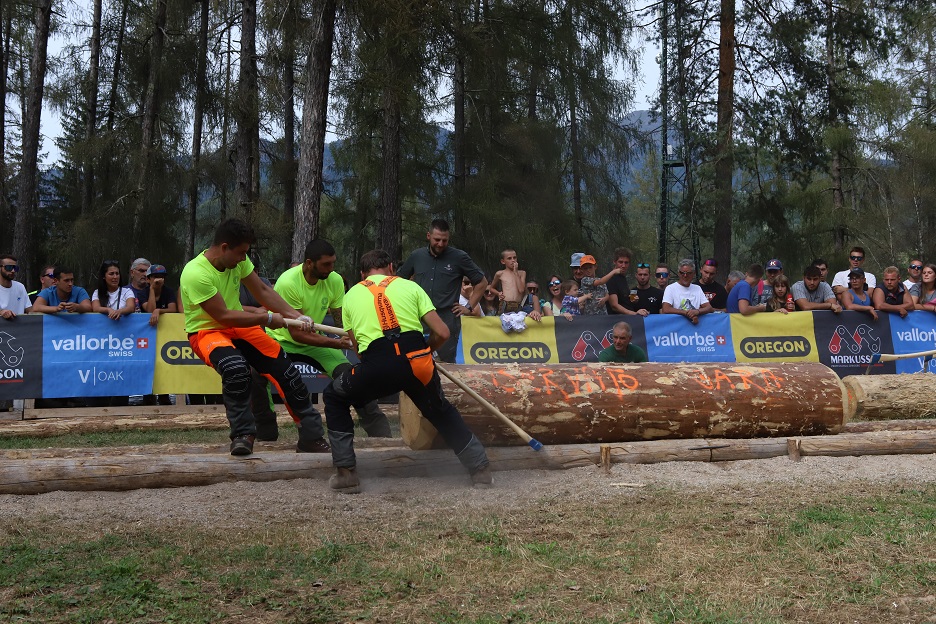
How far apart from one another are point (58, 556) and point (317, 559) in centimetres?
131

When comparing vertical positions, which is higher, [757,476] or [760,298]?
[760,298]

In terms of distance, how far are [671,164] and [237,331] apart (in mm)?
13983

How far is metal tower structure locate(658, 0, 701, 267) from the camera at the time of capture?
17.7 meters

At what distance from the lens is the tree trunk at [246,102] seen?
17.1 m

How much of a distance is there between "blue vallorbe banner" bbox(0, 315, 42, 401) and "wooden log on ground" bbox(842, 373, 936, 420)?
8.74 metres

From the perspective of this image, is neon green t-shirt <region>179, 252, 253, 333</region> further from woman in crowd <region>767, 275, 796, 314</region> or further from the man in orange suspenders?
woman in crowd <region>767, 275, 796, 314</region>

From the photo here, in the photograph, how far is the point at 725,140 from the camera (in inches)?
667

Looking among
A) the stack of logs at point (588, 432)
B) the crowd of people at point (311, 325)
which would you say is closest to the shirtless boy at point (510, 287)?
the crowd of people at point (311, 325)

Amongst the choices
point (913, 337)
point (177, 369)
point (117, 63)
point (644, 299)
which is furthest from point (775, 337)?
point (117, 63)

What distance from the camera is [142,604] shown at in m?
3.68

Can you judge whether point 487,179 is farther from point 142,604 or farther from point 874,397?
point 142,604

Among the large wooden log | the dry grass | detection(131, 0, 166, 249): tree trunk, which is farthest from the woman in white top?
detection(131, 0, 166, 249): tree trunk

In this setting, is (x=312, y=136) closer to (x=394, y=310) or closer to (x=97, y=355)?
(x=97, y=355)

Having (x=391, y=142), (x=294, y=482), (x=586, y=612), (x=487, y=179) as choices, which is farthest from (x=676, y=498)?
(x=487, y=179)
